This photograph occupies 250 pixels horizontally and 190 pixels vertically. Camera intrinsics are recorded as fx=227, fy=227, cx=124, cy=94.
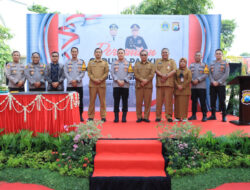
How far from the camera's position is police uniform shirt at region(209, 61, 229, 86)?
502 centimetres

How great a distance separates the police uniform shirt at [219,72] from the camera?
502 cm

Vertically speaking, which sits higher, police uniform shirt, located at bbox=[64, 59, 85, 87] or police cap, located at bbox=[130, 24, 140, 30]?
police cap, located at bbox=[130, 24, 140, 30]

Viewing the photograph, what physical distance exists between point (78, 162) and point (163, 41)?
15.3 feet

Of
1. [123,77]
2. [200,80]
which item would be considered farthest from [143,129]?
[200,80]

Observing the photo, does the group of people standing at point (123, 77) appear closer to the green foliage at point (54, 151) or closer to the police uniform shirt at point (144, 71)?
the police uniform shirt at point (144, 71)

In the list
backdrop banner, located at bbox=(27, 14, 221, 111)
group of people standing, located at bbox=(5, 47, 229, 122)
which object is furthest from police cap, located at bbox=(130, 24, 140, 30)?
group of people standing, located at bbox=(5, 47, 229, 122)

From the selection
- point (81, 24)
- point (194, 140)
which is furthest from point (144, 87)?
point (81, 24)

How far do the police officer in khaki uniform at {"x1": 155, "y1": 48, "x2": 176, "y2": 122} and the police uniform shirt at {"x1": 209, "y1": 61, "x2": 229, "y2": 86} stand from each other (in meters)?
0.95

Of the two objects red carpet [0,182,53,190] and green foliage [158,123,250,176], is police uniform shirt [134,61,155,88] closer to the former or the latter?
green foliage [158,123,250,176]

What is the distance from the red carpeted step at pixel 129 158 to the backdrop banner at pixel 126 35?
3443 millimetres

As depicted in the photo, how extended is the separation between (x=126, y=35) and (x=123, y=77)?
2.20 meters

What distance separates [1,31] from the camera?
13.0 m

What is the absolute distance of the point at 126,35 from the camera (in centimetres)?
665

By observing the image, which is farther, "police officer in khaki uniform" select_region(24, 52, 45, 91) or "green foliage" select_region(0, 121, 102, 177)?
"police officer in khaki uniform" select_region(24, 52, 45, 91)
